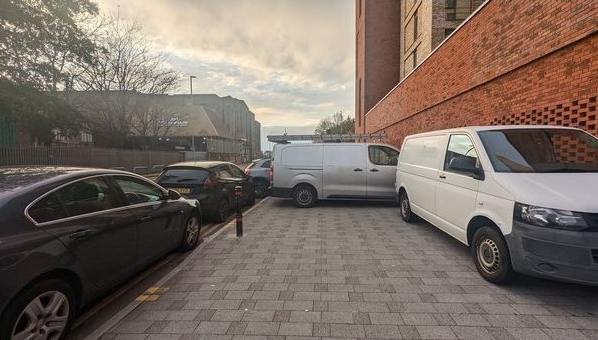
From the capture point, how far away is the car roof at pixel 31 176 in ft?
10.4

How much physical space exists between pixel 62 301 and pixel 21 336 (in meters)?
0.40

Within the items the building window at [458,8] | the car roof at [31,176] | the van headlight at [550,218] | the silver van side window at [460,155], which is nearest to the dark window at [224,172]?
the car roof at [31,176]

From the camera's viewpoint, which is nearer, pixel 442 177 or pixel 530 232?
pixel 530 232

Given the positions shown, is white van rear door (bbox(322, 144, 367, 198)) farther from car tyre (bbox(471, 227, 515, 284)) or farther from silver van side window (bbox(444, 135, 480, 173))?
car tyre (bbox(471, 227, 515, 284))

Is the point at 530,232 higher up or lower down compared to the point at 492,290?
higher up

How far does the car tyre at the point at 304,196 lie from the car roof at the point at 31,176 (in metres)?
6.45

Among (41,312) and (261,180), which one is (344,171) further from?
(41,312)

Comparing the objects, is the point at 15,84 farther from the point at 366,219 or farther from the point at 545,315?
the point at 545,315

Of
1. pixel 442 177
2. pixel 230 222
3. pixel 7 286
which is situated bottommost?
pixel 230 222

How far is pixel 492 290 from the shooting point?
13.6ft

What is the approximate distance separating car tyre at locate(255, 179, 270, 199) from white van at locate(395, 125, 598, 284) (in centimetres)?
764

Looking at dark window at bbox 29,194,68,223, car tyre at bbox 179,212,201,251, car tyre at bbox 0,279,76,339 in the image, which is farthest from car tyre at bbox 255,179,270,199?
car tyre at bbox 0,279,76,339

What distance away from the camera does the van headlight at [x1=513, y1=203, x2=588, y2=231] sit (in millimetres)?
3432

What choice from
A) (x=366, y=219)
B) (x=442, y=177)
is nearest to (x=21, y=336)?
(x=442, y=177)
